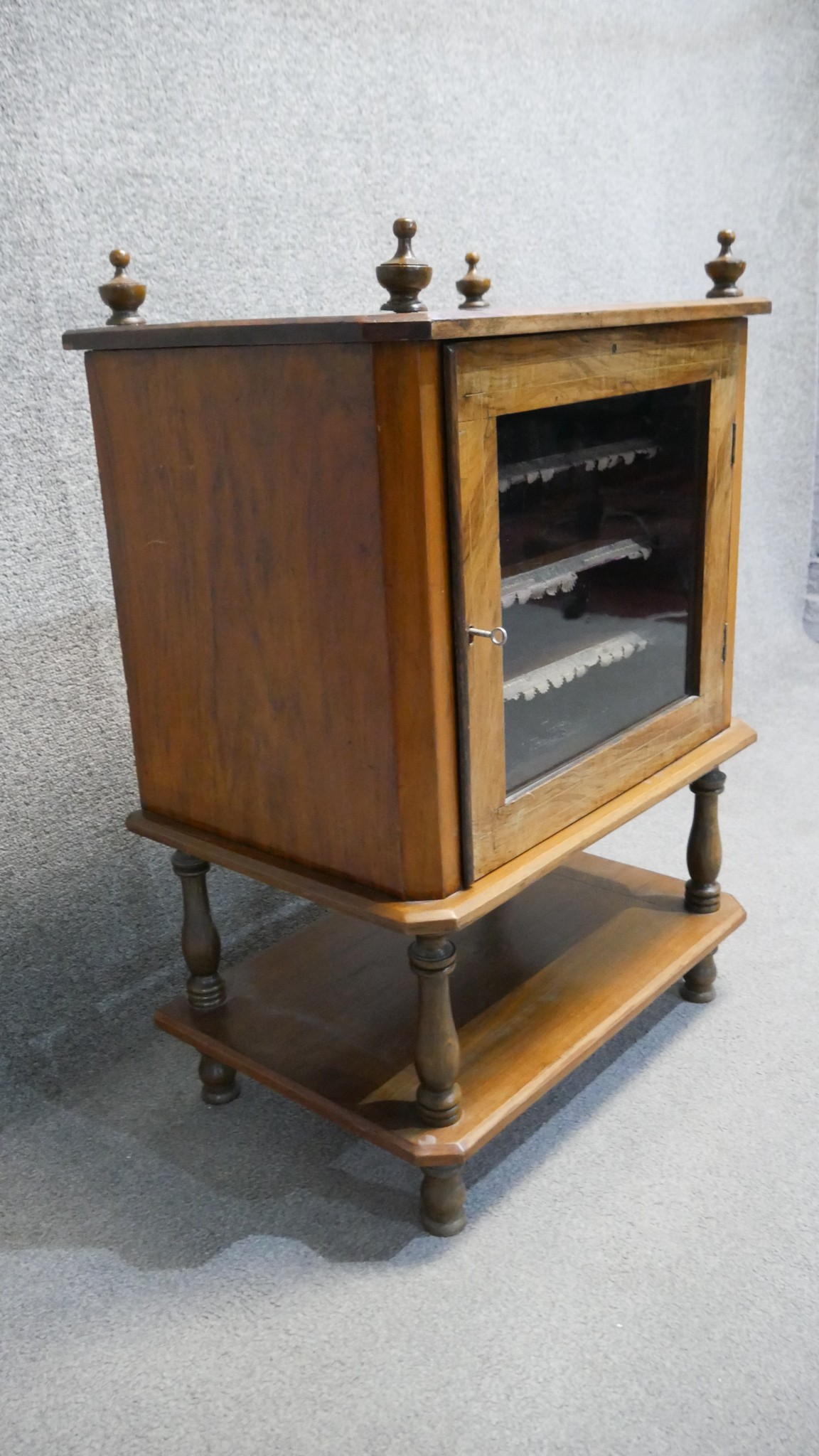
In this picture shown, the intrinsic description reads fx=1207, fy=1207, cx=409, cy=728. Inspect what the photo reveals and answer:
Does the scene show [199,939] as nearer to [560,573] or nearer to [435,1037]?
[435,1037]

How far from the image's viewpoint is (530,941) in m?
1.61

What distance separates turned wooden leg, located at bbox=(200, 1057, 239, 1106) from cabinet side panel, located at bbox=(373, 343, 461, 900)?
0.52 meters

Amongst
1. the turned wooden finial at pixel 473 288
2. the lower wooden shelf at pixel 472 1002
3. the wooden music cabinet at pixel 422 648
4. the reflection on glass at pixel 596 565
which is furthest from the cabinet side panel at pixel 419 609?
the turned wooden finial at pixel 473 288

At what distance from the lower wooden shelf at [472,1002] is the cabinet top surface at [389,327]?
2.53 feet

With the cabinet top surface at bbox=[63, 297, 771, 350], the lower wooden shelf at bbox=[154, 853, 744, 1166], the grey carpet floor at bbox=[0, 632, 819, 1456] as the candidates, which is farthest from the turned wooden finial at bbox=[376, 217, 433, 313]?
the grey carpet floor at bbox=[0, 632, 819, 1456]

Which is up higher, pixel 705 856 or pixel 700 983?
pixel 705 856

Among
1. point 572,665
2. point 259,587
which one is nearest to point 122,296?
point 259,587

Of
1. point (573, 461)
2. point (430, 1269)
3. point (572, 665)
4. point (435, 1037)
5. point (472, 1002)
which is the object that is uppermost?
point (573, 461)

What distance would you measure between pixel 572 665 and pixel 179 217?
79 cm

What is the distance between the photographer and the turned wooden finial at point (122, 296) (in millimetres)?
1235

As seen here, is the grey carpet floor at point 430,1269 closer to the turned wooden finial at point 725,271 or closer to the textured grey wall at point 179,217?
the textured grey wall at point 179,217

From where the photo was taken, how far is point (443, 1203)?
1.28 meters

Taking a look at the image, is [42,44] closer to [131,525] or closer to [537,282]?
[131,525]

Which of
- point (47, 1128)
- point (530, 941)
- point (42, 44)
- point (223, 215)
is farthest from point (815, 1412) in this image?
point (42, 44)
